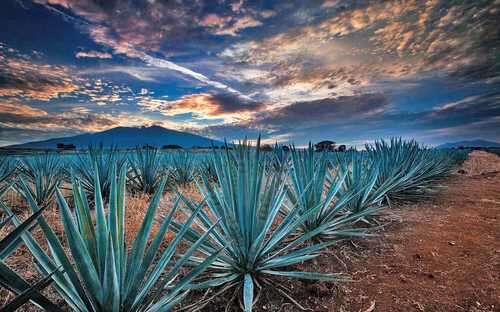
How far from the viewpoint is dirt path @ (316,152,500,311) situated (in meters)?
1.79

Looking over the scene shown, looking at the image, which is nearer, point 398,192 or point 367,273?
point 367,273

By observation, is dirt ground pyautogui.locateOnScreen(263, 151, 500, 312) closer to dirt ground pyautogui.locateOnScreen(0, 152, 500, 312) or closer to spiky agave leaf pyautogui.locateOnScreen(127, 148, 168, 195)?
dirt ground pyautogui.locateOnScreen(0, 152, 500, 312)

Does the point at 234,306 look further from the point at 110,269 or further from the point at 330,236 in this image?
the point at 330,236

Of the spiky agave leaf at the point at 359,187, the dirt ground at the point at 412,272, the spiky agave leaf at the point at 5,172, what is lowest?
the dirt ground at the point at 412,272

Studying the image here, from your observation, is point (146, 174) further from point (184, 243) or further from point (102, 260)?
point (102, 260)

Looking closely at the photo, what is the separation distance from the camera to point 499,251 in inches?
99.1

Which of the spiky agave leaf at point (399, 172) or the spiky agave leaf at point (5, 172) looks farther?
the spiky agave leaf at point (399, 172)

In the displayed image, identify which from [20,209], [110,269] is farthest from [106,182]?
[110,269]

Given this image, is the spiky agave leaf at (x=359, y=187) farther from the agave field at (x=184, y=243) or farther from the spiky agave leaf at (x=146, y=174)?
the spiky agave leaf at (x=146, y=174)

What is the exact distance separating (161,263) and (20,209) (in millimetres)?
5355

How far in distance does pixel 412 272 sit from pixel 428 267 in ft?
0.62

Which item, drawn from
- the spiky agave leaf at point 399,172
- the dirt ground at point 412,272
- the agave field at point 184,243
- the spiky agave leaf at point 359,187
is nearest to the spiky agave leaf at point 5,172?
the agave field at point 184,243

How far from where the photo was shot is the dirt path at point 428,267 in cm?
179

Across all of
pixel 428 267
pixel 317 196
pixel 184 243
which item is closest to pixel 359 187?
pixel 317 196
